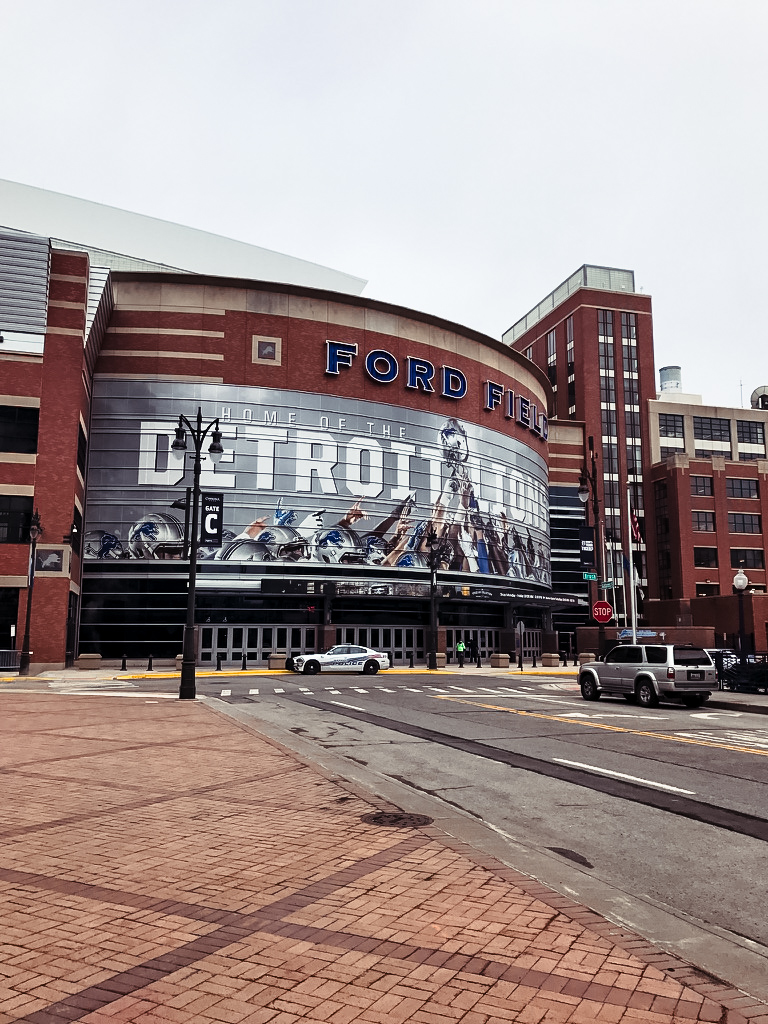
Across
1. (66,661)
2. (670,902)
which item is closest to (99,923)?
(670,902)

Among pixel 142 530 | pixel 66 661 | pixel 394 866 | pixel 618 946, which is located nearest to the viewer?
pixel 618 946

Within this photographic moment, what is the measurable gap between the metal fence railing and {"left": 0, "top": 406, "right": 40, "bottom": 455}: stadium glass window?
10.9m

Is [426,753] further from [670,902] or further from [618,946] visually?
[618,946]

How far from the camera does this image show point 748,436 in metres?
96.9

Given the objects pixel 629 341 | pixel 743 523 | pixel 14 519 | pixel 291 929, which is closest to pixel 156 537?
pixel 14 519

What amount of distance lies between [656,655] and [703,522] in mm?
Result: 68554

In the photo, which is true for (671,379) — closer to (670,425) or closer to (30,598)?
(670,425)

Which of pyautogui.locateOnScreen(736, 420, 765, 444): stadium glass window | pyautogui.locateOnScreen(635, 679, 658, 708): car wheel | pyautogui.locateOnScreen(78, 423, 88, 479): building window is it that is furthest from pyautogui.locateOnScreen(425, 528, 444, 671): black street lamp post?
pyautogui.locateOnScreen(736, 420, 765, 444): stadium glass window

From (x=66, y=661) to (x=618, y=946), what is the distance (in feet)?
148

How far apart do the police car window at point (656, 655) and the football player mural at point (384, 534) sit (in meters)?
30.2

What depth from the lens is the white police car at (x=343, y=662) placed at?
4269 cm

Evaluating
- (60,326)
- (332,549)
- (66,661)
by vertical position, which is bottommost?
(66,661)

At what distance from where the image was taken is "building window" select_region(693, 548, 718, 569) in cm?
8594

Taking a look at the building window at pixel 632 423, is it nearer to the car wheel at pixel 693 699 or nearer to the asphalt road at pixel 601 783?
the car wheel at pixel 693 699
